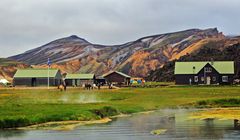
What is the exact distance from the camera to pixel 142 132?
4078 cm

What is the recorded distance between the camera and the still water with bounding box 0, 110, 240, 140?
37.4 metres

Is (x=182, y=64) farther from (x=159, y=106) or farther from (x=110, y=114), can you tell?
(x=110, y=114)

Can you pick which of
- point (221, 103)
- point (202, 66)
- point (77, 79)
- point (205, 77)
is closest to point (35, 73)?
point (77, 79)

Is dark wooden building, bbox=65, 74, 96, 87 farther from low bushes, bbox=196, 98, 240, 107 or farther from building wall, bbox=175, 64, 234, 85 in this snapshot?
low bushes, bbox=196, 98, 240, 107

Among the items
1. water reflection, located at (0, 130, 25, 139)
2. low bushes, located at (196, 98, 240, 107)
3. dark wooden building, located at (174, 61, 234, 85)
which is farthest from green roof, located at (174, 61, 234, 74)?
water reflection, located at (0, 130, 25, 139)

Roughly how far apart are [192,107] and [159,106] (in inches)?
187

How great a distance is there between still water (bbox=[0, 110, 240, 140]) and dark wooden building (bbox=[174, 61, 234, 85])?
3909 inches

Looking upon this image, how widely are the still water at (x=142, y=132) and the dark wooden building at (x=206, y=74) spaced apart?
3909 inches

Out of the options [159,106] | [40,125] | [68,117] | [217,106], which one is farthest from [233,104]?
[40,125]

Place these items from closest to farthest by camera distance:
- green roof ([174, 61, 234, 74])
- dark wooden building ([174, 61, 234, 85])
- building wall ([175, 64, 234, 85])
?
building wall ([175, 64, 234, 85]) < dark wooden building ([174, 61, 234, 85]) < green roof ([174, 61, 234, 74])

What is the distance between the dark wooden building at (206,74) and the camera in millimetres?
147250

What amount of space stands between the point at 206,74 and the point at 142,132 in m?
110

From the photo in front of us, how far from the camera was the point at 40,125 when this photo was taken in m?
45.3

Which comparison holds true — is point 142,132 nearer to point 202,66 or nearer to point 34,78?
point 202,66
